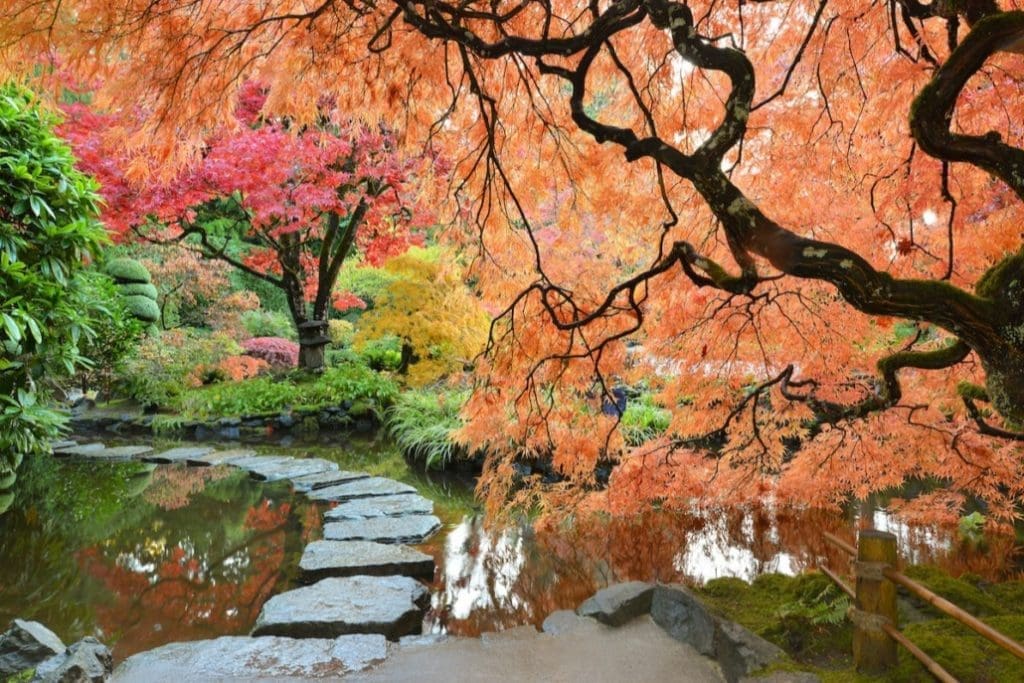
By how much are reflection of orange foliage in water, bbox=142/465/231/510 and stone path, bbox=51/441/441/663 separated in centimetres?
48

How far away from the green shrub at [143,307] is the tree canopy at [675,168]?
36.6ft

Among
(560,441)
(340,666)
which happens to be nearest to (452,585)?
(560,441)

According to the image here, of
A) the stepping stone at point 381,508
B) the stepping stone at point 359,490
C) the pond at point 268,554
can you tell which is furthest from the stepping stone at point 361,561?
the stepping stone at point 359,490

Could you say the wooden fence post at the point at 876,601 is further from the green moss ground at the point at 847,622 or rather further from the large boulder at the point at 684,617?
the large boulder at the point at 684,617

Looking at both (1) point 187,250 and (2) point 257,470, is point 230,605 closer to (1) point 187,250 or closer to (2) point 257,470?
(2) point 257,470

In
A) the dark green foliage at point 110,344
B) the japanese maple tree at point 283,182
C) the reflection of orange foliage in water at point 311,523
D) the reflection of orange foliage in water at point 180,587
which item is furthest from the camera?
the dark green foliage at point 110,344

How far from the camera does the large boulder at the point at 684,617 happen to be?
2982mm

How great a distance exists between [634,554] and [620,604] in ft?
6.38

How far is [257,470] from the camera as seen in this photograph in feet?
25.3

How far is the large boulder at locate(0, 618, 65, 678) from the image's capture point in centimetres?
272

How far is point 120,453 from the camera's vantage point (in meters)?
8.68

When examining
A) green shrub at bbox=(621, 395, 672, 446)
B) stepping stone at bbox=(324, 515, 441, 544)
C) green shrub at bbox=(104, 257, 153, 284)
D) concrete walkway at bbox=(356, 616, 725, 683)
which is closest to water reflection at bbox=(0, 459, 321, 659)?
stepping stone at bbox=(324, 515, 441, 544)

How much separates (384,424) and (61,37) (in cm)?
890

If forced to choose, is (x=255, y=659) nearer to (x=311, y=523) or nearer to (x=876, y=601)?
(x=876, y=601)
